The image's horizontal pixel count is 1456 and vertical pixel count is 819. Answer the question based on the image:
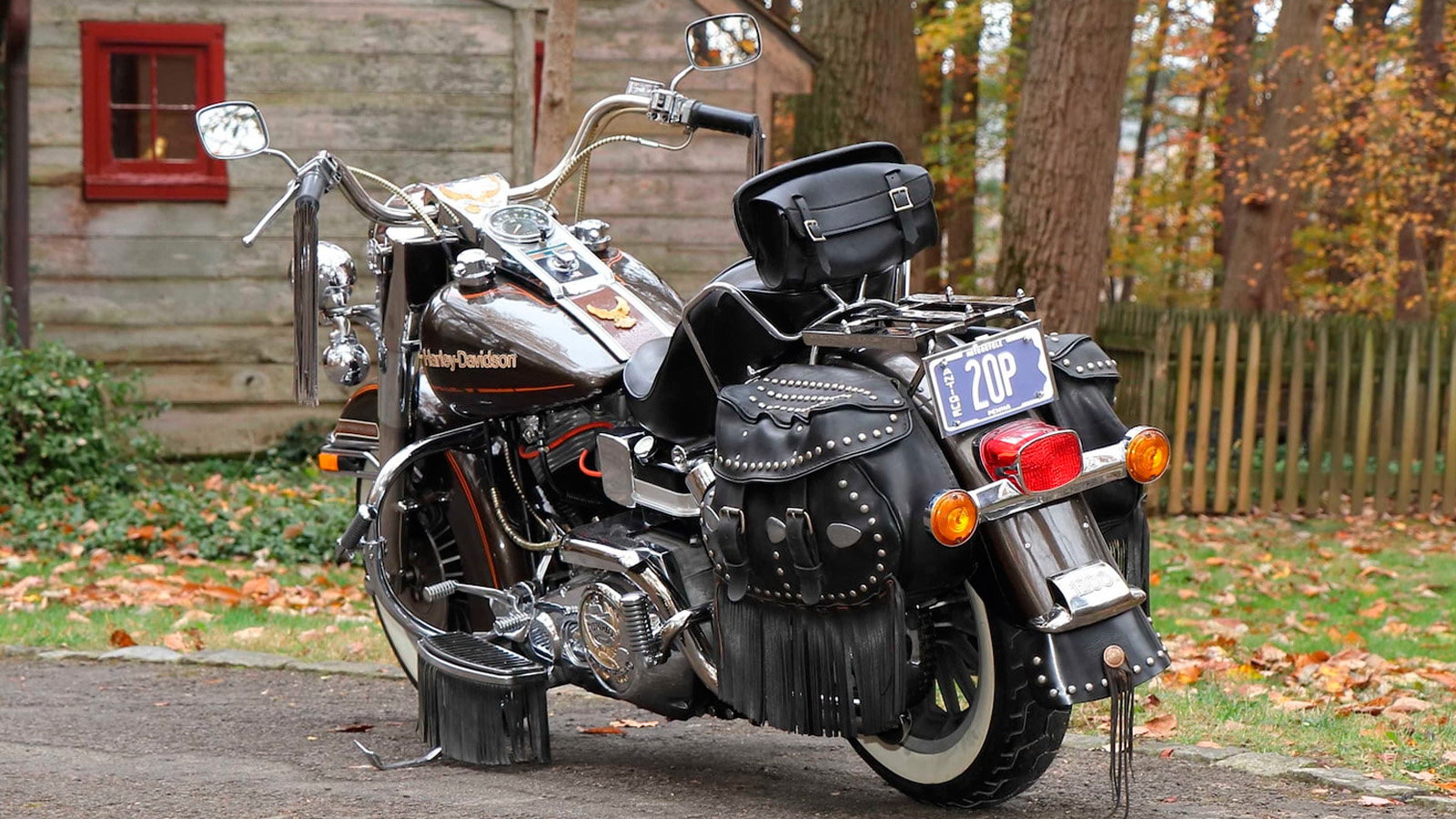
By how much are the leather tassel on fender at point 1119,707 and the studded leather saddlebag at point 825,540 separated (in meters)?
0.33

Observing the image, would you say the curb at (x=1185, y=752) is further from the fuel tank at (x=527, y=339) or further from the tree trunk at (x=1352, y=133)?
the tree trunk at (x=1352, y=133)

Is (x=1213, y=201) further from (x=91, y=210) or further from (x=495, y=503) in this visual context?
(x=495, y=503)

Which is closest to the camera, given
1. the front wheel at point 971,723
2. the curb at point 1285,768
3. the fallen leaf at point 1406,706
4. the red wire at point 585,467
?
the front wheel at point 971,723

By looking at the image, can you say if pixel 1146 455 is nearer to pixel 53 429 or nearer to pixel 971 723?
pixel 971 723

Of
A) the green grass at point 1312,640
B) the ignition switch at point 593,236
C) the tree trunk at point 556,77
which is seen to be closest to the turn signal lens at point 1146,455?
the green grass at point 1312,640

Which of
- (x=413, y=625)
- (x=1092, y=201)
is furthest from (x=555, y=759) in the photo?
(x=1092, y=201)

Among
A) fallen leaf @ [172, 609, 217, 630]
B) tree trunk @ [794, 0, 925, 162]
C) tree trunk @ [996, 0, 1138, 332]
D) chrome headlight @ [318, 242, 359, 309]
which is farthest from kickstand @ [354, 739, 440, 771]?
tree trunk @ [794, 0, 925, 162]

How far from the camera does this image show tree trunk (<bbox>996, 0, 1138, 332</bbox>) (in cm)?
979

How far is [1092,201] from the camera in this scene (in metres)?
9.98

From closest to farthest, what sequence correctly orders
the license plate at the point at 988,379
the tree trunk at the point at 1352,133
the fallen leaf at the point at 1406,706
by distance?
the license plate at the point at 988,379, the fallen leaf at the point at 1406,706, the tree trunk at the point at 1352,133

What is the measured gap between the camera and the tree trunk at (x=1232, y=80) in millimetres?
21000

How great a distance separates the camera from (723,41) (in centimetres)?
504

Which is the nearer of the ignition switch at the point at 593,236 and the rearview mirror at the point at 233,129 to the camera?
the rearview mirror at the point at 233,129

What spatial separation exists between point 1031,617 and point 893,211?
99cm
